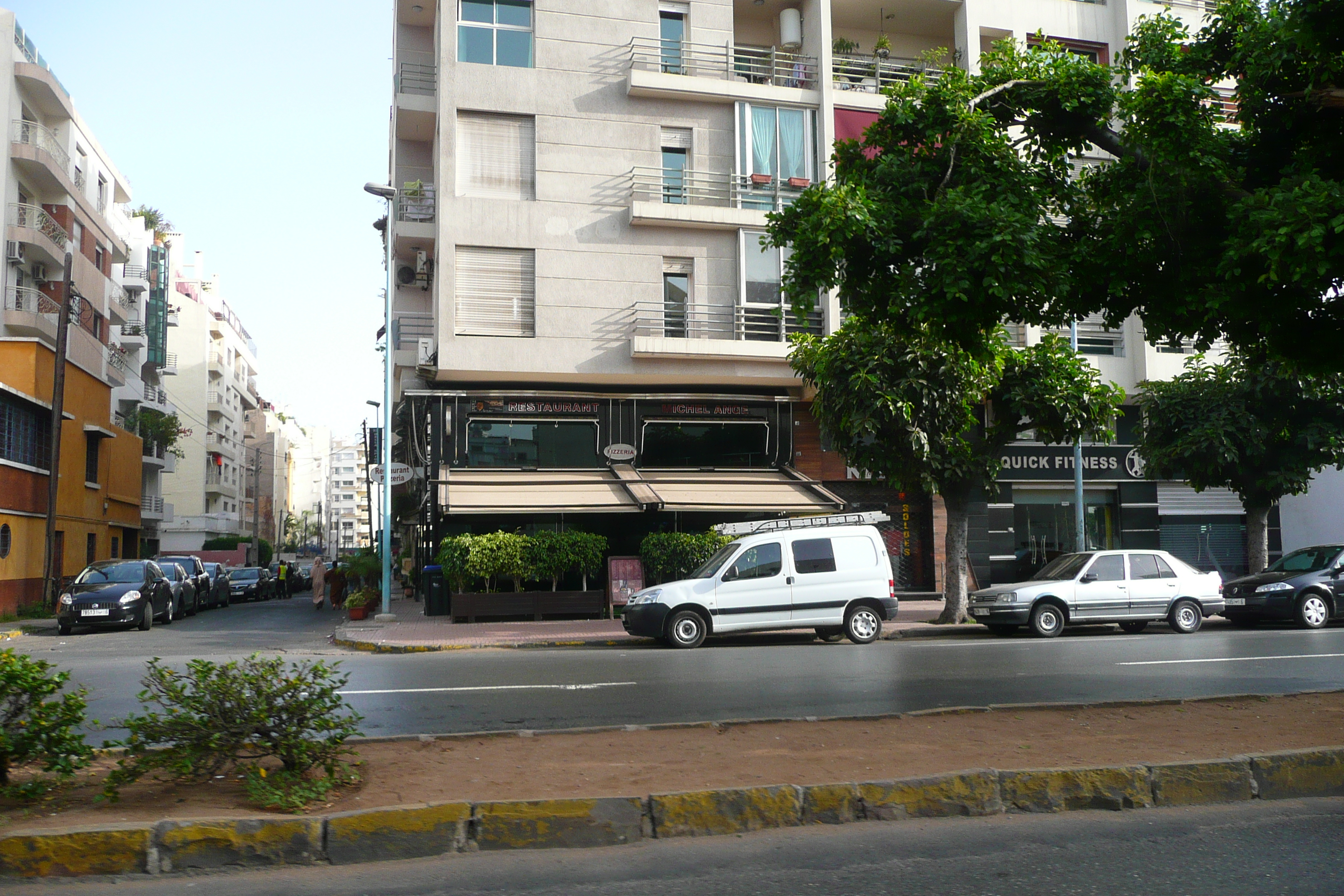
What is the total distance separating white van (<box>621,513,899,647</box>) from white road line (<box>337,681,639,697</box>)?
4.84 m

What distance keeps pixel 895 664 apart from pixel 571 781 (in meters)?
7.63

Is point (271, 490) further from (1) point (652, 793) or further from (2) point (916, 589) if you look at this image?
(1) point (652, 793)

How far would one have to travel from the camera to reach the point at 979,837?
214 inches

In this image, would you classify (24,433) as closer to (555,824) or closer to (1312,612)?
(555,824)

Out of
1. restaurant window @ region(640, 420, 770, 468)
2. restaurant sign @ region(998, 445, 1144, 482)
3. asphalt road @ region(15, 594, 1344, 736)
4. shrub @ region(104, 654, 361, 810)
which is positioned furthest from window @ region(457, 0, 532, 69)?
shrub @ region(104, 654, 361, 810)

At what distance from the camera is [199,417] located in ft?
239

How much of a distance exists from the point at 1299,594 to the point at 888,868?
16.7 m

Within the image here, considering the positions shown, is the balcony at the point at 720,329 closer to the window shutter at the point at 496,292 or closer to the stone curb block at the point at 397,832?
the window shutter at the point at 496,292

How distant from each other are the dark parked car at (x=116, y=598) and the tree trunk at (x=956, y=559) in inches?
652

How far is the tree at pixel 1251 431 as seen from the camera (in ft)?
66.3

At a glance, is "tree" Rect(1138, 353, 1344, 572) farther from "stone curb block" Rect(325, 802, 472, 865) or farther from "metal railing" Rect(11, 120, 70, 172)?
"metal railing" Rect(11, 120, 70, 172)

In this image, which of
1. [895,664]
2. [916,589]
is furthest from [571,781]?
[916,589]

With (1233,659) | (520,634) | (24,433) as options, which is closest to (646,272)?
(520,634)

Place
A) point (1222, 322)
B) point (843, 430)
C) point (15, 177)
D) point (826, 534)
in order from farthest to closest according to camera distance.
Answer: point (15, 177) < point (843, 430) < point (826, 534) < point (1222, 322)
